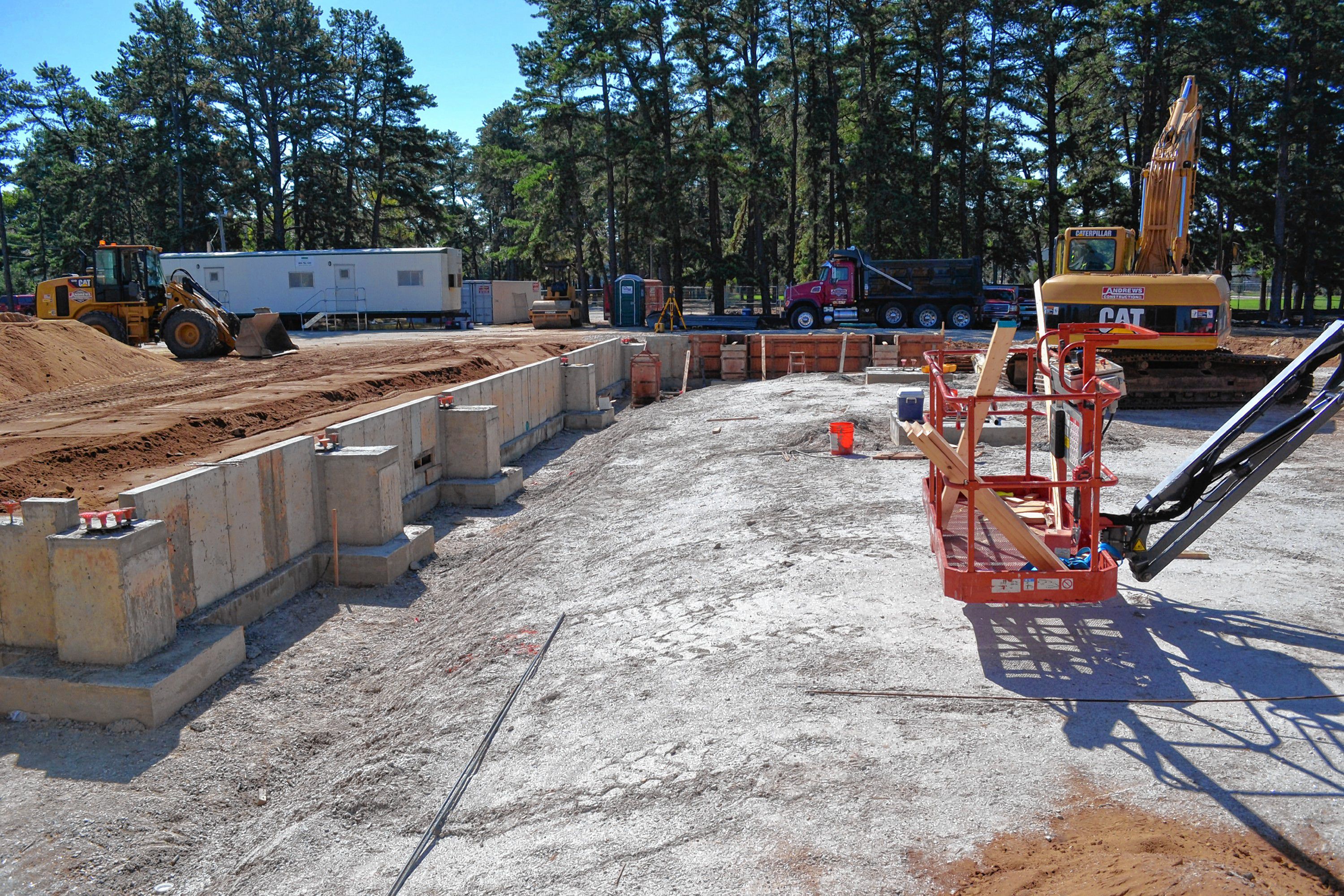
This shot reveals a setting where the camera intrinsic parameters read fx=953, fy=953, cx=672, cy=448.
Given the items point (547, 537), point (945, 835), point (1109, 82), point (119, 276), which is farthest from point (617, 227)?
point (945, 835)

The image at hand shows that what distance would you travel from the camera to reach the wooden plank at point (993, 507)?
20.6ft

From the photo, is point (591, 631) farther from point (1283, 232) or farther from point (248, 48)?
point (248, 48)

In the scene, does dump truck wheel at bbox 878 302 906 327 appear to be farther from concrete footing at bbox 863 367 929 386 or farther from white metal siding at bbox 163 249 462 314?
white metal siding at bbox 163 249 462 314

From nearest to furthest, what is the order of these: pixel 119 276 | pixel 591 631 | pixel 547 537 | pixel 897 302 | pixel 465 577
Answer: pixel 591 631 → pixel 465 577 → pixel 547 537 → pixel 119 276 → pixel 897 302

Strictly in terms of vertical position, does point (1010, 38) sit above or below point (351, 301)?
above

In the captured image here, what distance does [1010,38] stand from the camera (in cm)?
4356

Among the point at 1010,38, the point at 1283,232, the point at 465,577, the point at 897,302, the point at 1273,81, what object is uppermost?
the point at 1010,38

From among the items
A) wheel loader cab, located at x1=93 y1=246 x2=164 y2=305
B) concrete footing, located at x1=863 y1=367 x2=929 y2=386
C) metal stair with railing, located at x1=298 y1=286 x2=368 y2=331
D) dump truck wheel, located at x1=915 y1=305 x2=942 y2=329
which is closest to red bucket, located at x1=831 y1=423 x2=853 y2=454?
concrete footing, located at x1=863 y1=367 x2=929 y2=386

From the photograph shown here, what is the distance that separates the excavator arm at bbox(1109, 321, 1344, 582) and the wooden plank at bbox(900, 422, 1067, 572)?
0.74 m

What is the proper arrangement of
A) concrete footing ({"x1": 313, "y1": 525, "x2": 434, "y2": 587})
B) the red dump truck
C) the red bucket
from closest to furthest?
concrete footing ({"x1": 313, "y1": 525, "x2": 434, "y2": 587}), the red bucket, the red dump truck

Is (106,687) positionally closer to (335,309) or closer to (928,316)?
(928,316)

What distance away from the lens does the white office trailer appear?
3975 centimetres

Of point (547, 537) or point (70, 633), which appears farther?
point (547, 537)

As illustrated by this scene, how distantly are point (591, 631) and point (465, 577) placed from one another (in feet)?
9.94
